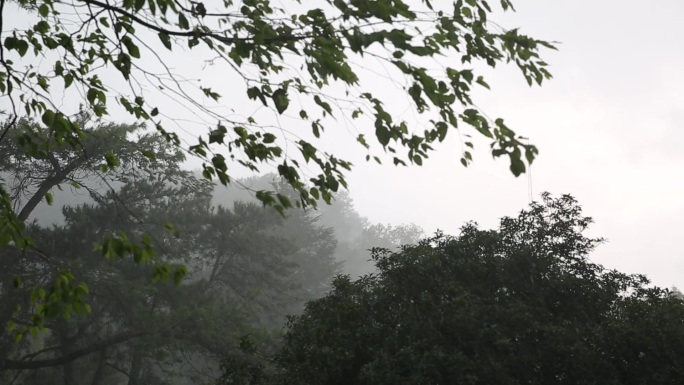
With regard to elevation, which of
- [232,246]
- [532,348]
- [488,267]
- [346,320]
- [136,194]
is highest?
[136,194]

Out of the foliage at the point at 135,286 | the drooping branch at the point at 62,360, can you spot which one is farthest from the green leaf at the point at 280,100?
the drooping branch at the point at 62,360

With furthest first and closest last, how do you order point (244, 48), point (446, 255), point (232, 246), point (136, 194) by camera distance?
point (232, 246) → point (136, 194) → point (446, 255) → point (244, 48)

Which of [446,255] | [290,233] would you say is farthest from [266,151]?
[290,233]

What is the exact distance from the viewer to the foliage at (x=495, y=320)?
9547mm

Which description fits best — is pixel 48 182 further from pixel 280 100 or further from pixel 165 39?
pixel 280 100

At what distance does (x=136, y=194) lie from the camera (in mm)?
23719

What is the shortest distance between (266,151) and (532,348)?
346 inches

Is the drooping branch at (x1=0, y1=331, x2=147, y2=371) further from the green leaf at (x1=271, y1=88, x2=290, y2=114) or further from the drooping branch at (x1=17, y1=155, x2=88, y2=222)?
the green leaf at (x1=271, y1=88, x2=290, y2=114)

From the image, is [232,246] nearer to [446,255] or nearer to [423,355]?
[446,255]

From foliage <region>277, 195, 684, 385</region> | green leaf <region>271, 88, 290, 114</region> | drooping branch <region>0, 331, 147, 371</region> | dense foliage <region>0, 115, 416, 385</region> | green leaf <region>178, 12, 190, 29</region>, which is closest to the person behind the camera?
green leaf <region>271, 88, 290, 114</region>

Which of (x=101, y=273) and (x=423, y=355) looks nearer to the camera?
(x=423, y=355)

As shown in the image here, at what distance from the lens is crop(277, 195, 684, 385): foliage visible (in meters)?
9.55

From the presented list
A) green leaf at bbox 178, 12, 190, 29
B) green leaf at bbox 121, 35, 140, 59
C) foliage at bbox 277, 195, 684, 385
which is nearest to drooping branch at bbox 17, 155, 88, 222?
foliage at bbox 277, 195, 684, 385

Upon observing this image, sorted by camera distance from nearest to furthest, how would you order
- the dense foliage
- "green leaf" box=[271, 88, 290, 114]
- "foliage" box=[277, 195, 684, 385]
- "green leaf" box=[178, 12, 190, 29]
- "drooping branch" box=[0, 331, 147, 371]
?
"green leaf" box=[271, 88, 290, 114] < "green leaf" box=[178, 12, 190, 29] < "foliage" box=[277, 195, 684, 385] < "drooping branch" box=[0, 331, 147, 371] < the dense foliage
